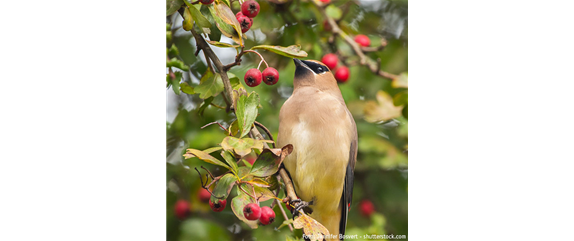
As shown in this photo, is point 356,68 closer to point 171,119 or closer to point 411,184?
point 411,184

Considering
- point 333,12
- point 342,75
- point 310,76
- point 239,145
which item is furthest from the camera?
point 333,12

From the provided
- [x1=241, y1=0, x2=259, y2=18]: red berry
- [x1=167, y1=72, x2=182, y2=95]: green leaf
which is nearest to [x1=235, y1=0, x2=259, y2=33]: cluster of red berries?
[x1=241, y1=0, x2=259, y2=18]: red berry

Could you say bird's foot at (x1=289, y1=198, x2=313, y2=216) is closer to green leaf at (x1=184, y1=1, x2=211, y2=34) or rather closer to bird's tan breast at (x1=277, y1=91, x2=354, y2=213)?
bird's tan breast at (x1=277, y1=91, x2=354, y2=213)

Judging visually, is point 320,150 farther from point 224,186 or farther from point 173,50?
point 173,50

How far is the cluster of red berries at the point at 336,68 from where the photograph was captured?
1.78 meters

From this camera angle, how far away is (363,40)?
192 cm

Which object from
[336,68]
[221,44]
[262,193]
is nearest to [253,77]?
[221,44]

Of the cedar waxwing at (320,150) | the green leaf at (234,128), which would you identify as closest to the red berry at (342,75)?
the cedar waxwing at (320,150)

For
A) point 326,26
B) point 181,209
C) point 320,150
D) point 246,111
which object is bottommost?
point 181,209

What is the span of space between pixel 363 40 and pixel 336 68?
0.72 ft

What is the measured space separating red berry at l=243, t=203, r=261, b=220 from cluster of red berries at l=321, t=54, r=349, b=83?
75 cm

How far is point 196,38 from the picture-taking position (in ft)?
4.64

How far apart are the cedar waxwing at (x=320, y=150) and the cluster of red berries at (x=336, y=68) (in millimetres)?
244

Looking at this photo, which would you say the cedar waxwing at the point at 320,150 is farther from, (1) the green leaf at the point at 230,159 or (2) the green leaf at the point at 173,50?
(2) the green leaf at the point at 173,50
